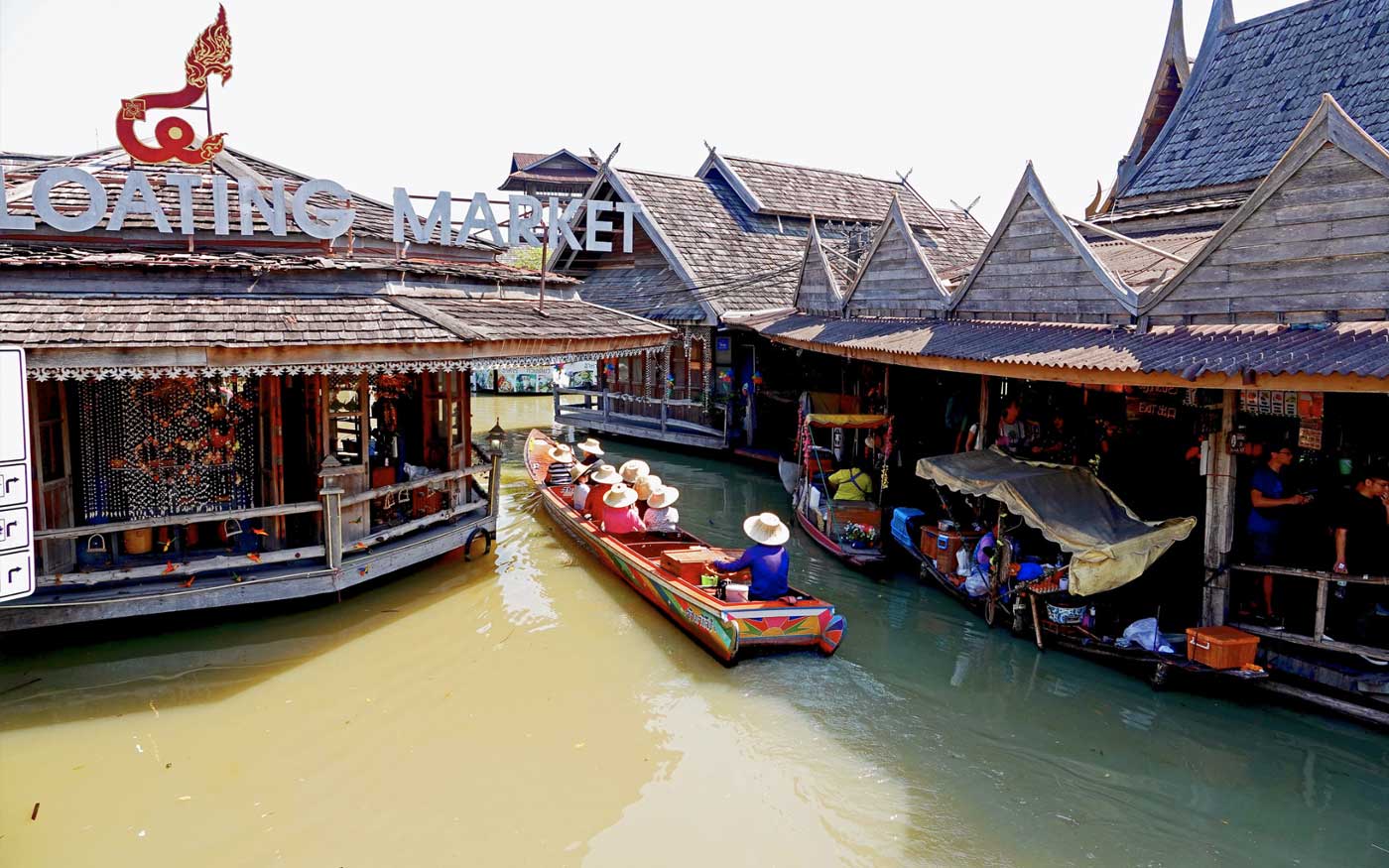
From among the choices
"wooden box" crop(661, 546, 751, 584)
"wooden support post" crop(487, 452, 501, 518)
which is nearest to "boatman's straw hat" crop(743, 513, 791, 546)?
"wooden box" crop(661, 546, 751, 584)

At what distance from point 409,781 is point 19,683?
432 centimetres

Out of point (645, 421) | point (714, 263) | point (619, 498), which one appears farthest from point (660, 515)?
point (645, 421)

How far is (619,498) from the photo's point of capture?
11.9m

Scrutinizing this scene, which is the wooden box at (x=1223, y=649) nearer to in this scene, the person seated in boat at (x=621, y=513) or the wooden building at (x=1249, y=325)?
the wooden building at (x=1249, y=325)

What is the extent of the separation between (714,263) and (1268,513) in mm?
14092

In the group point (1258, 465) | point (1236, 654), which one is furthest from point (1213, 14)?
point (1236, 654)

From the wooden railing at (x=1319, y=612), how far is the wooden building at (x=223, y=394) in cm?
771

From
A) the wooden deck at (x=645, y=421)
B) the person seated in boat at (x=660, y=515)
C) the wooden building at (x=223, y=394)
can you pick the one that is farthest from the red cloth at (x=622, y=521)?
the wooden deck at (x=645, y=421)

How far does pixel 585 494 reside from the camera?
530 inches

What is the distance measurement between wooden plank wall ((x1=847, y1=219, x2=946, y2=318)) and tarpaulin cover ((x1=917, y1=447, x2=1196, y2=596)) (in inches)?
134

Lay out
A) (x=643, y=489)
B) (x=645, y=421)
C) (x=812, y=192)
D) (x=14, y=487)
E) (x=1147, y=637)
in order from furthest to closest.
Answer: (x=812, y=192), (x=645, y=421), (x=643, y=489), (x=1147, y=637), (x=14, y=487)

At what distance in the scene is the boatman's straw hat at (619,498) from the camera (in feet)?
38.9

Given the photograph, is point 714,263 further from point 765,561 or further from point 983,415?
point 765,561

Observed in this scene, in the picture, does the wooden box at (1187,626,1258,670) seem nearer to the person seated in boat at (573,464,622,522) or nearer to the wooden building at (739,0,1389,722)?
the wooden building at (739,0,1389,722)
